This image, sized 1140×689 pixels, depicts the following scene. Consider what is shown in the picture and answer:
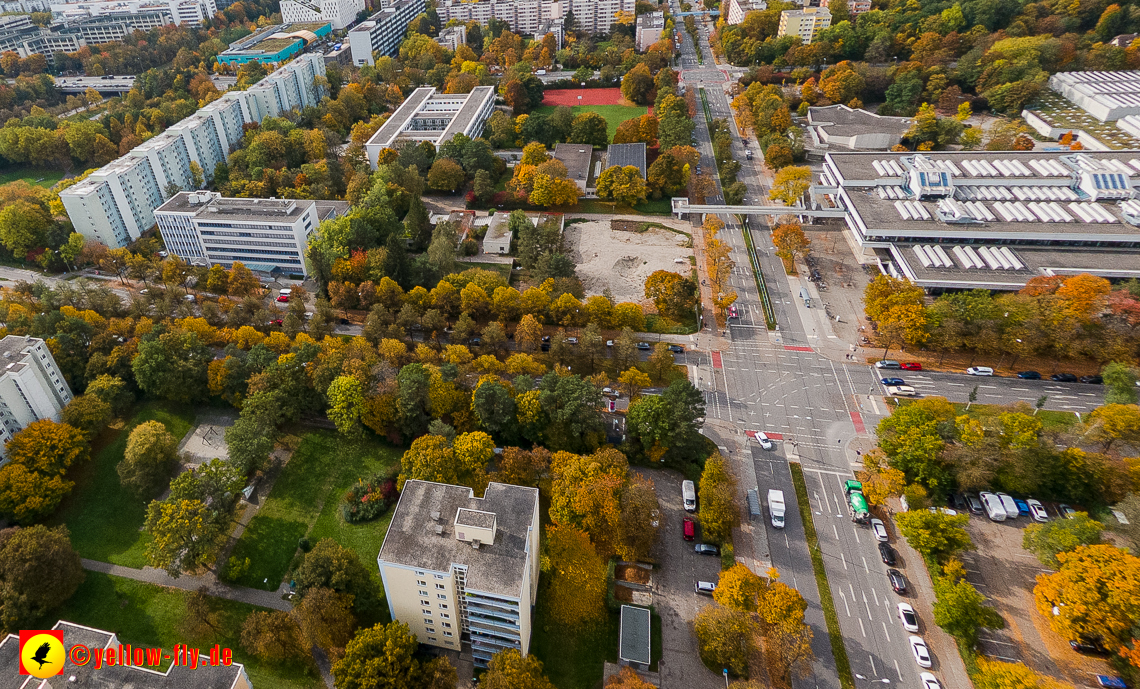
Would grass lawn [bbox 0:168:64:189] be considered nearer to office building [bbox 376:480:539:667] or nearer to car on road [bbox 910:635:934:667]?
office building [bbox 376:480:539:667]

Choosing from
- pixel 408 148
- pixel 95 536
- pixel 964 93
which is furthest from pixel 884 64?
pixel 95 536

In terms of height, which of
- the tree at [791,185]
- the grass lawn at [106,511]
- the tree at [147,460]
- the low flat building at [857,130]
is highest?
the low flat building at [857,130]

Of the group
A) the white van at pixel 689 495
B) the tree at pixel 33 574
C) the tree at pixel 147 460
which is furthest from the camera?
the tree at pixel 147 460

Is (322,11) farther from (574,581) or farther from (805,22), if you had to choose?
(574,581)

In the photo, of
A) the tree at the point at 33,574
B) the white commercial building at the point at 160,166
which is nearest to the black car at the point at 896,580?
the tree at the point at 33,574

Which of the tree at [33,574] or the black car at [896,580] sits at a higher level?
the tree at [33,574]

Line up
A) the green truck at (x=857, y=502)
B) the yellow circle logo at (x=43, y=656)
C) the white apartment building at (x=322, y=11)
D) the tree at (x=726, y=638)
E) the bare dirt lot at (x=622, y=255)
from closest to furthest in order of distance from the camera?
the yellow circle logo at (x=43, y=656) → the tree at (x=726, y=638) → the green truck at (x=857, y=502) → the bare dirt lot at (x=622, y=255) → the white apartment building at (x=322, y=11)

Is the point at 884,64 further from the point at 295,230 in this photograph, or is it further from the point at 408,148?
the point at 295,230

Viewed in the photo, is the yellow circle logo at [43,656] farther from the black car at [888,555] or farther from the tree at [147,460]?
the black car at [888,555]
